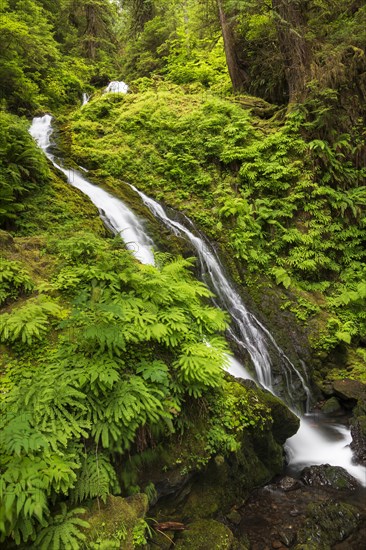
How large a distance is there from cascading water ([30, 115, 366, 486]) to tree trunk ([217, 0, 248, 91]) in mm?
7265

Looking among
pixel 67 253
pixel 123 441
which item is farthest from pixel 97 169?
pixel 123 441

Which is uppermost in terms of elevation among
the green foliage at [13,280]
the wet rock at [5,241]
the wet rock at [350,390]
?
the wet rock at [5,241]

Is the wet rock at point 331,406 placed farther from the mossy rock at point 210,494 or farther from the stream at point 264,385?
the mossy rock at point 210,494

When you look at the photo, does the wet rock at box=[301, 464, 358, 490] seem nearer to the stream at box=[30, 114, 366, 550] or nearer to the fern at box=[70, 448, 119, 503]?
the stream at box=[30, 114, 366, 550]

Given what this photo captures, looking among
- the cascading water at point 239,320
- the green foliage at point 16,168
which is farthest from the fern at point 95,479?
the green foliage at point 16,168

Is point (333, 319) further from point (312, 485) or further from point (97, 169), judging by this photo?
point (97, 169)

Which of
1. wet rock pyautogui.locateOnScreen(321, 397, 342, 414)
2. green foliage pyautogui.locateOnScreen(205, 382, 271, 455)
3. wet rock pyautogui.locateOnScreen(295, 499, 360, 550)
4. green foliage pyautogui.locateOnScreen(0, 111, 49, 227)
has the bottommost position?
wet rock pyautogui.locateOnScreen(321, 397, 342, 414)

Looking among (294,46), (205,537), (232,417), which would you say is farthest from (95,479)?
(294,46)

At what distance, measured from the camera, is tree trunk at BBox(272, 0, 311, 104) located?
11.7m

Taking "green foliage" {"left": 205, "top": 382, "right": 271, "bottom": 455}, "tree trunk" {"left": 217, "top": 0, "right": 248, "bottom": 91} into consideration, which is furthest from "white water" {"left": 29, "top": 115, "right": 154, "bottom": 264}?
"tree trunk" {"left": 217, "top": 0, "right": 248, "bottom": 91}

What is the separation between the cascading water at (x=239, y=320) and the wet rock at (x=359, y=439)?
0.43ft

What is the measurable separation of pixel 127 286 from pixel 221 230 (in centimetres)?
557

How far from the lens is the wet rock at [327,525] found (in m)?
4.54

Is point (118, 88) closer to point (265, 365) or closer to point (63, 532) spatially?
point (265, 365)
